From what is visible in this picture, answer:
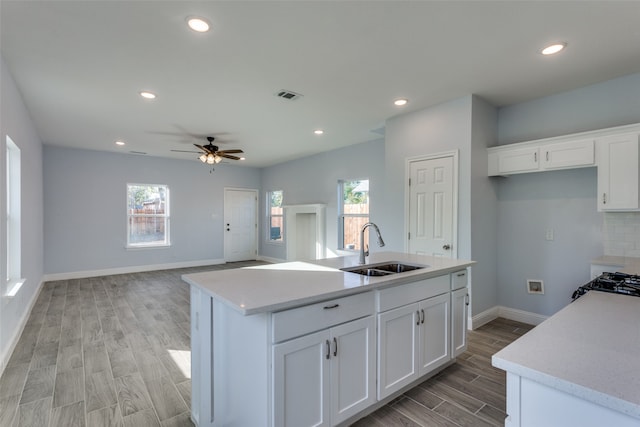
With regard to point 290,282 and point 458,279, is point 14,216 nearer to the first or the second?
point 290,282

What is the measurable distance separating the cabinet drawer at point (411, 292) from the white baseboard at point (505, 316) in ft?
4.99

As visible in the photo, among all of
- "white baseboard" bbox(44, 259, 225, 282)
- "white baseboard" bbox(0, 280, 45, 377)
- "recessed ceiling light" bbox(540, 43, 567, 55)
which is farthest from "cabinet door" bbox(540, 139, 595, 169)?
"white baseboard" bbox(44, 259, 225, 282)

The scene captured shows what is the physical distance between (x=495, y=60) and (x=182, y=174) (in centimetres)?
700

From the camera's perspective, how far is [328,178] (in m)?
6.71

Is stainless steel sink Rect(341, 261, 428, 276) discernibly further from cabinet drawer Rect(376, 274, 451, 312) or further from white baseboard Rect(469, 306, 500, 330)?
white baseboard Rect(469, 306, 500, 330)

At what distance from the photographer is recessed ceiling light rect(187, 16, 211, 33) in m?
2.16

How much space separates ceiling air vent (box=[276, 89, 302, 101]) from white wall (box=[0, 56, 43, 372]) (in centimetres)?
245

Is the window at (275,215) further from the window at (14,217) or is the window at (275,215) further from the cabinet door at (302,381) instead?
the cabinet door at (302,381)

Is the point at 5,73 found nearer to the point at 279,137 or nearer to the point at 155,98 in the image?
the point at 155,98

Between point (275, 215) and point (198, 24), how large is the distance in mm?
6514

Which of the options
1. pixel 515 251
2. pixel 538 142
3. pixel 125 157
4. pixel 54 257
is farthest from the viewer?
pixel 125 157

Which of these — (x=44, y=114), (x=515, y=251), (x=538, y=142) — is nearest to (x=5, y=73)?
(x=44, y=114)

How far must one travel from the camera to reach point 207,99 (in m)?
3.68

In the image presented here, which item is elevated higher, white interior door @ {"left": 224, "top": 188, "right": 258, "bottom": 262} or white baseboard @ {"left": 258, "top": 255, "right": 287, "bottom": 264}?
white interior door @ {"left": 224, "top": 188, "right": 258, "bottom": 262}
